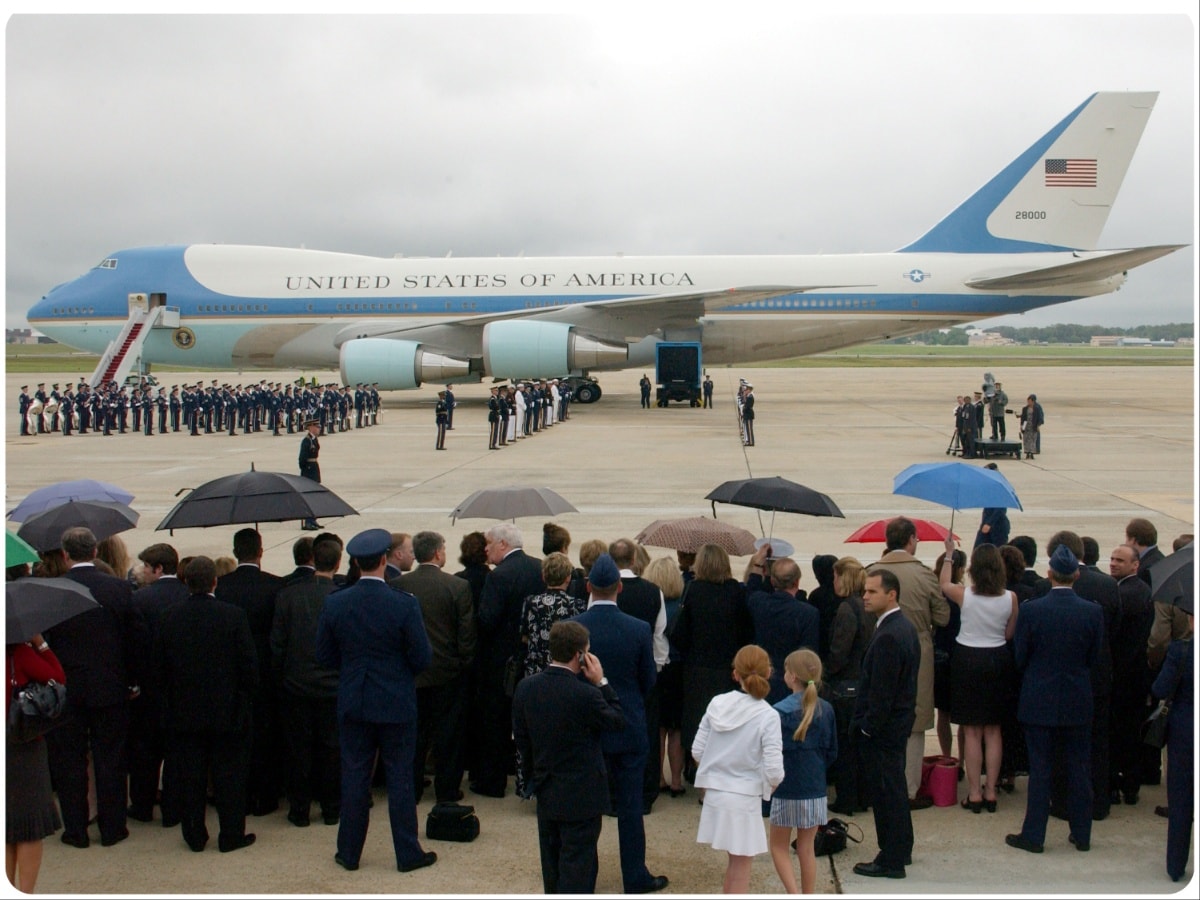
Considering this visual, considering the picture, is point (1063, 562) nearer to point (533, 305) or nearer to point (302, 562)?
point (302, 562)

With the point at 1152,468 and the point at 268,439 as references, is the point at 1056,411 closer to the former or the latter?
the point at 1152,468

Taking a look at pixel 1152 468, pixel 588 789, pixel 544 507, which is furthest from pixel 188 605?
pixel 1152 468

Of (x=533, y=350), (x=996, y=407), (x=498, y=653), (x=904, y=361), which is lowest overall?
(x=498, y=653)

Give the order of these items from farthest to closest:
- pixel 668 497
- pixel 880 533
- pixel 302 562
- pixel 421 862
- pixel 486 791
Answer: pixel 668 497 < pixel 880 533 < pixel 302 562 < pixel 486 791 < pixel 421 862

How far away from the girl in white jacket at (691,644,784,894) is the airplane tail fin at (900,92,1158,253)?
1181 inches

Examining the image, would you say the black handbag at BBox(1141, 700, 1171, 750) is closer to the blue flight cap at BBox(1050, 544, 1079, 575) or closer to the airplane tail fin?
the blue flight cap at BBox(1050, 544, 1079, 575)

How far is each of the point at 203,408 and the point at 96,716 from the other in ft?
74.6

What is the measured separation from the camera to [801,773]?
4.55 metres

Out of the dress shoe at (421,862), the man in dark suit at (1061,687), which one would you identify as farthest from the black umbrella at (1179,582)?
the dress shoe at (421,862)

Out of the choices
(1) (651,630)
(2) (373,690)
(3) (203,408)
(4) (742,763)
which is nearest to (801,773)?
(4) (742,763)

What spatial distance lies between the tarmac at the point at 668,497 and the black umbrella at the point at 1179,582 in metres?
1.23

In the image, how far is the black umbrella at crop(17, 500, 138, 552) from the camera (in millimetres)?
7086

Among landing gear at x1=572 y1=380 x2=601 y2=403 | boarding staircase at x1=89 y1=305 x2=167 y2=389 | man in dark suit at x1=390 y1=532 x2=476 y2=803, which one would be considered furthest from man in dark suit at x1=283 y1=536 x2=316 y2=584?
boarding staircase at x1=89 y1=305 x2=167 y2=389

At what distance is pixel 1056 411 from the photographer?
3073cm
